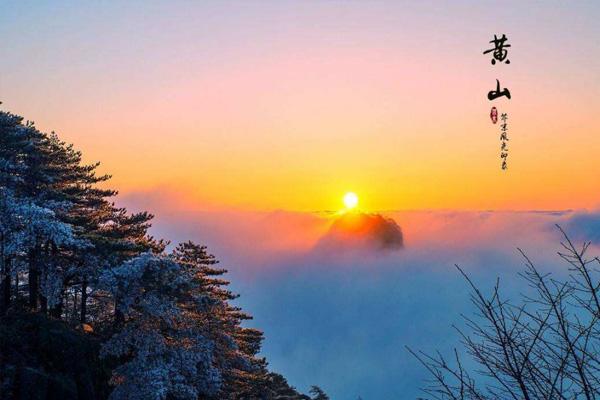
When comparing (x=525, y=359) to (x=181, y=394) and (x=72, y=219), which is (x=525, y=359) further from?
(x=72, y=219)

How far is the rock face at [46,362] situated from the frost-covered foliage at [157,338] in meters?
1.66

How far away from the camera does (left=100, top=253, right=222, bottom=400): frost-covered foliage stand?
20203 mm

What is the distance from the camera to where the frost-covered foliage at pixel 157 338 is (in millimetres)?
20203

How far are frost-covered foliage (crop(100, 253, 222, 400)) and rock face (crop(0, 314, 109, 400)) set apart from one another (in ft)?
5.43

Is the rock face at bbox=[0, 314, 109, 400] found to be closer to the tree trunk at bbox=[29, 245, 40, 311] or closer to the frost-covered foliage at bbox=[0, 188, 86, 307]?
the tree trunk at bbox=[29, 245, 40, 311]

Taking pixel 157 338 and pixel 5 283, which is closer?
pixel 157 338

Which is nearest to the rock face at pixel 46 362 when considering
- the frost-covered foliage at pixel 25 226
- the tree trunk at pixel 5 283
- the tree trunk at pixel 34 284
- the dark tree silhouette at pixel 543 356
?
the tree trunk at pixel 5 283

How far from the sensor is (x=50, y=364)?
21.1 metres

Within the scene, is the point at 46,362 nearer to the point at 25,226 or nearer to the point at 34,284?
the point at 25,226

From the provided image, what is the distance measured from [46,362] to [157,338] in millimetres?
4878

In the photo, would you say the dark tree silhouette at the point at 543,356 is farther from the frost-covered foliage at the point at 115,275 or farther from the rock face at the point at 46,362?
the rock face at the point at 46,362

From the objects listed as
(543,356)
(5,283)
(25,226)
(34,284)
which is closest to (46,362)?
(25,226)

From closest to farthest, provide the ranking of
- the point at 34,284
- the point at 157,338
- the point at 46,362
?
1. the point at 157,338
2. the point at 46,362
3. the point at 34,284

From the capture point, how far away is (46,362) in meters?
21.0
